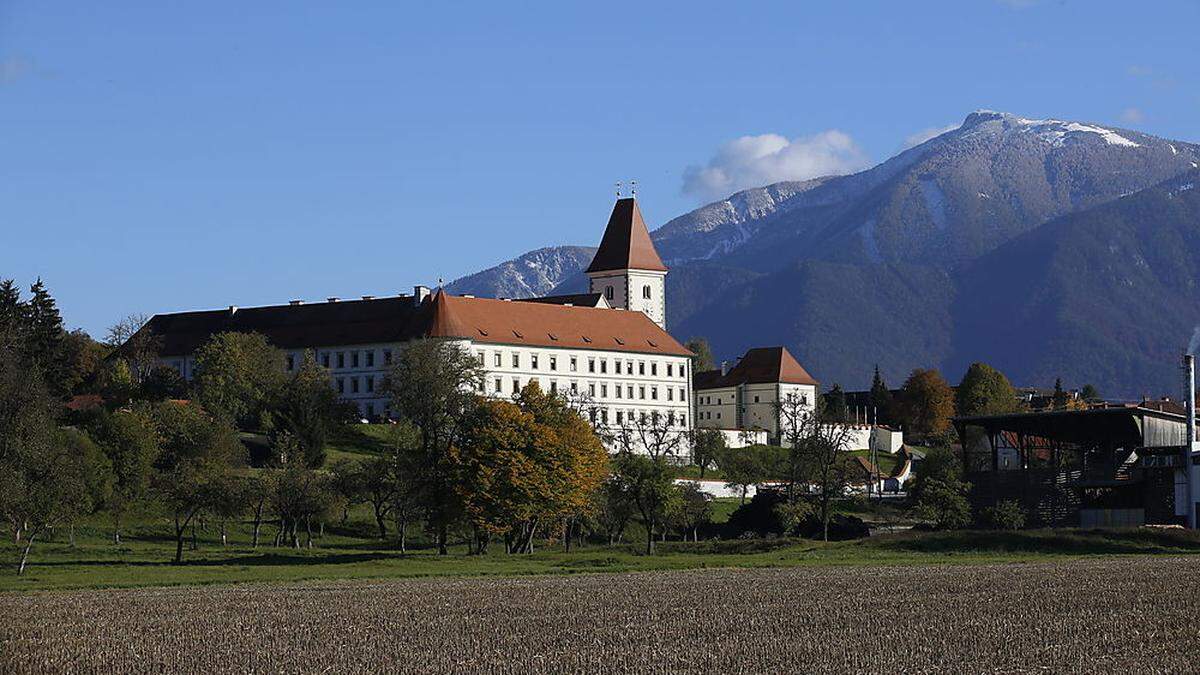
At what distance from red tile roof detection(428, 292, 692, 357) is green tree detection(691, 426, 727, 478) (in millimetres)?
19300

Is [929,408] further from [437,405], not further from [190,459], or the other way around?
[190,459]

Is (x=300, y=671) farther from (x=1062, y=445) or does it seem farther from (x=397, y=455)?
(x=1062, y=445)

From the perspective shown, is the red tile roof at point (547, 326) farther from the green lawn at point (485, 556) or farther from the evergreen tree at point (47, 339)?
the green lawn at point (485, 556)

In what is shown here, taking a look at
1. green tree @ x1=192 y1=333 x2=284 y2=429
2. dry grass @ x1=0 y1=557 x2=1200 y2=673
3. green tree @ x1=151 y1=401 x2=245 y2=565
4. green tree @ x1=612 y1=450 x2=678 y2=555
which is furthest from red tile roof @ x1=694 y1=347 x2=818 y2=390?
dry grass @ x1=0 y1=557 x2=1200 y2=673

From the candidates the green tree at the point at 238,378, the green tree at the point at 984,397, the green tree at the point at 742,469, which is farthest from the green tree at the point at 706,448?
the green tree at the point at 984,397

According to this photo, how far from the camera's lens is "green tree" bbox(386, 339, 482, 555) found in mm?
92312

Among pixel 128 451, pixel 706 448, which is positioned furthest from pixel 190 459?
pixel 706 448

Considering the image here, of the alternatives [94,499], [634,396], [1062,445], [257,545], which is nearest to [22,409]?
[94,499]

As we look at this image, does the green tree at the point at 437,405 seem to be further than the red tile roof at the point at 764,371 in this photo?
No

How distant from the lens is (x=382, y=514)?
105 m

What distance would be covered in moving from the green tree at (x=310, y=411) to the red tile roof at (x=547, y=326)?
69.2ft

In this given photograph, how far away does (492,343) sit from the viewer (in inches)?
6575

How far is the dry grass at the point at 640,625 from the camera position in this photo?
3706 centimetres

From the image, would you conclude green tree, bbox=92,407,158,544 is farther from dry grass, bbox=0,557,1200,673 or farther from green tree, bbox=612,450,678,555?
dry grass, bbox=0,557,1200,673
